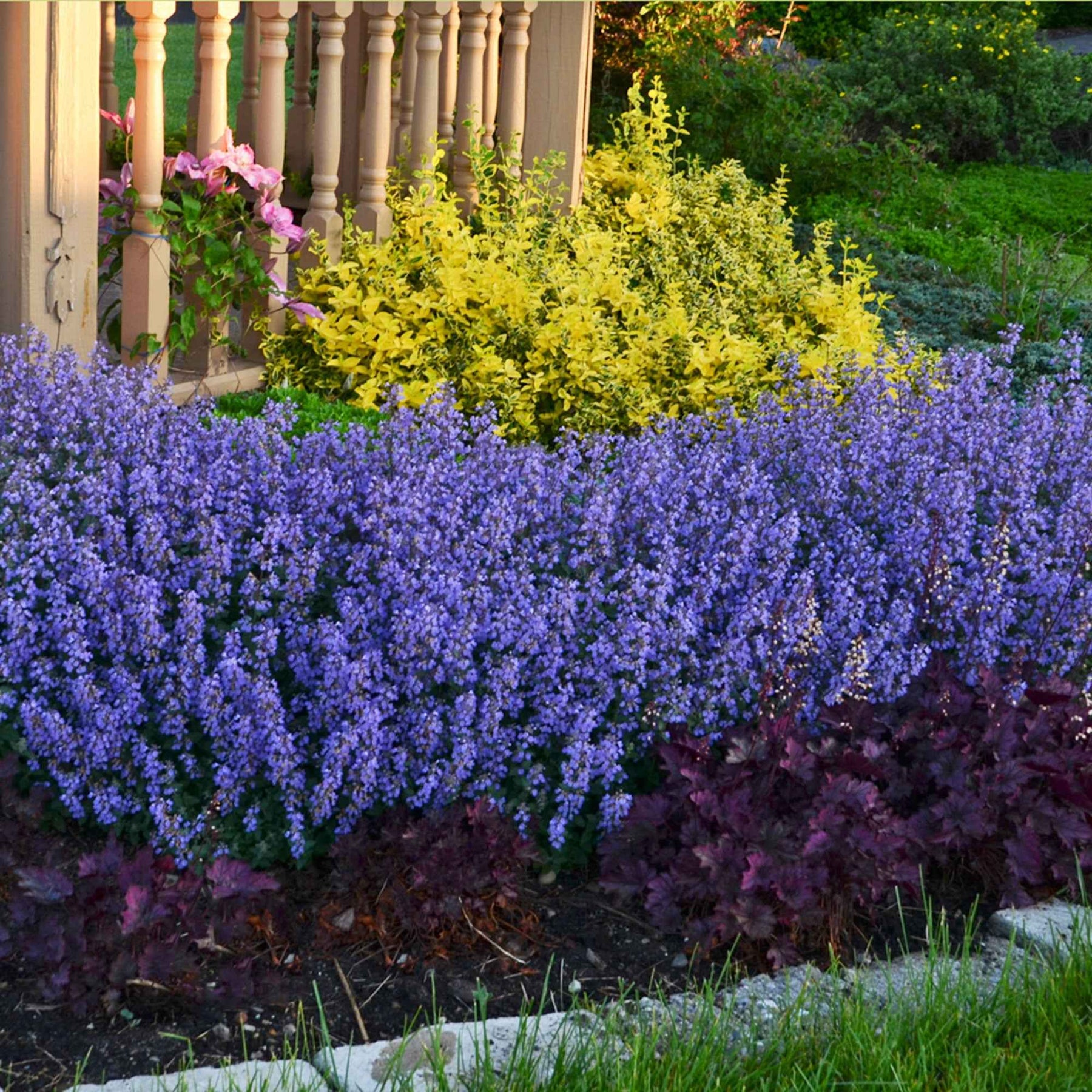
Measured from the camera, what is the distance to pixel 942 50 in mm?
12469

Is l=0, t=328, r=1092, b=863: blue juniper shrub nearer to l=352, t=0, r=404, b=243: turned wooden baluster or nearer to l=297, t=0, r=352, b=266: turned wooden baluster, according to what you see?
l=297, t=0, r=352, b=266: turned wooden baluster

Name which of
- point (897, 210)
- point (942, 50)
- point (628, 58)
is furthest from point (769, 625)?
point (942, 50)

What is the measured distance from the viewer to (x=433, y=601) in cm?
300

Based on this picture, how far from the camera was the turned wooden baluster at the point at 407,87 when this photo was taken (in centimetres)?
618

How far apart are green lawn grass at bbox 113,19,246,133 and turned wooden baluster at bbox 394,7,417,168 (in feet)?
20.2

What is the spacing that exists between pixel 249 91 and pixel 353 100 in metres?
0.62

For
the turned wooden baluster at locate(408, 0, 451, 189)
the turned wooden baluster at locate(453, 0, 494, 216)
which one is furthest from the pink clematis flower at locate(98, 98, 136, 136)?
the turned wooden baluster at locate(453, 0, 494, 216)

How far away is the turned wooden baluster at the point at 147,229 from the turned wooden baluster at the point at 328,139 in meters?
0.76

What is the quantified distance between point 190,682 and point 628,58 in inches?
343

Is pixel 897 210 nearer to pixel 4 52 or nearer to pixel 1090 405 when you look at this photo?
pixel 1090 405

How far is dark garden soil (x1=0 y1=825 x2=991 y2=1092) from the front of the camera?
243cm

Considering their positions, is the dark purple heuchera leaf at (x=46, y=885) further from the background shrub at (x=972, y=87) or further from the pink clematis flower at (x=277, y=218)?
the background shrub at (x=972, y=87)

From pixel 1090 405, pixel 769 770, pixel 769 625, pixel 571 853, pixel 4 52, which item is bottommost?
pixel 571 853

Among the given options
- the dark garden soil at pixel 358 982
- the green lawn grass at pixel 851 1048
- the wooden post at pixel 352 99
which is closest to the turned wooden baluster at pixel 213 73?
the wooden post at pixel 352 99
